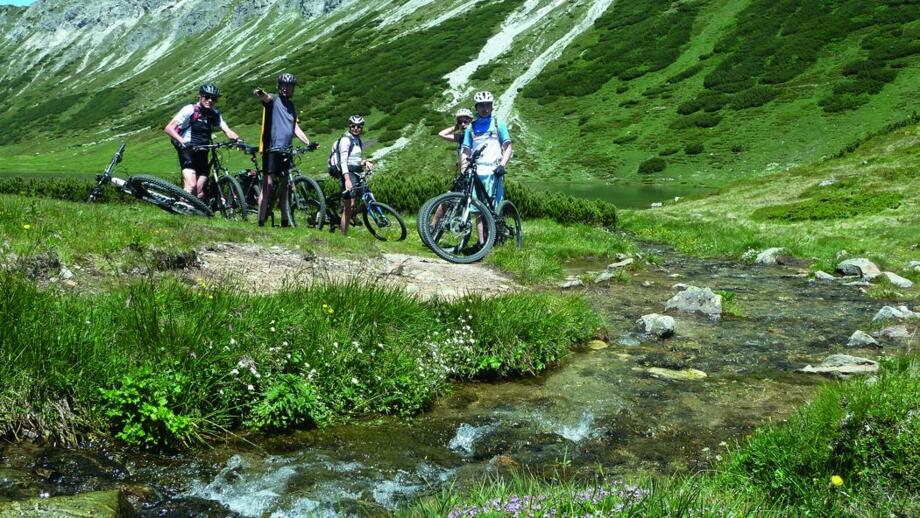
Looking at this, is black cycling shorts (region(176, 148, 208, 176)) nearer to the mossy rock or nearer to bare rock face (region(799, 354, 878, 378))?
the mossy rock

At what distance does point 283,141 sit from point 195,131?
217cm

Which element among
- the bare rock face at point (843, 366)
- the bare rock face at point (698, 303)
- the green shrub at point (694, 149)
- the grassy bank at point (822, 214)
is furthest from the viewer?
the green shrub at point (694, 149)

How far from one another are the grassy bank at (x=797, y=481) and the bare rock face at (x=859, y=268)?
10440mm

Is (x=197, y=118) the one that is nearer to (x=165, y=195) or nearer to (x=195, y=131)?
(x=195, y=131)

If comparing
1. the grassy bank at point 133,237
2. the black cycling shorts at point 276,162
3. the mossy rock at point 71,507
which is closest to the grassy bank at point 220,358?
the mossy rock at point 71,507

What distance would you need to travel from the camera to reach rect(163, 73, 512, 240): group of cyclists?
12992 mm

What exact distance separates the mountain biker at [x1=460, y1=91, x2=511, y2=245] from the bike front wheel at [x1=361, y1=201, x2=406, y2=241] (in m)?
3.07

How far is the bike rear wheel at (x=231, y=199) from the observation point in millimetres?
14633

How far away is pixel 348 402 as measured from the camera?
5641 mm

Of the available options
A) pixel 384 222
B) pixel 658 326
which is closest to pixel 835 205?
pixel 384 222

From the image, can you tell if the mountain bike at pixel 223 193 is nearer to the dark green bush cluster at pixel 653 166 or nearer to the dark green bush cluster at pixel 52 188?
the dark green bush cluster at pixel 52 188

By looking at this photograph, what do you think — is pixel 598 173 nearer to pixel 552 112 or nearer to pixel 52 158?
pixel 552 112

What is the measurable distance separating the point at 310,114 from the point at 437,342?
89.9m

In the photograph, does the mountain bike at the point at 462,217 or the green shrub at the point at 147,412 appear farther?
the mountain bike at the point at 462,217
